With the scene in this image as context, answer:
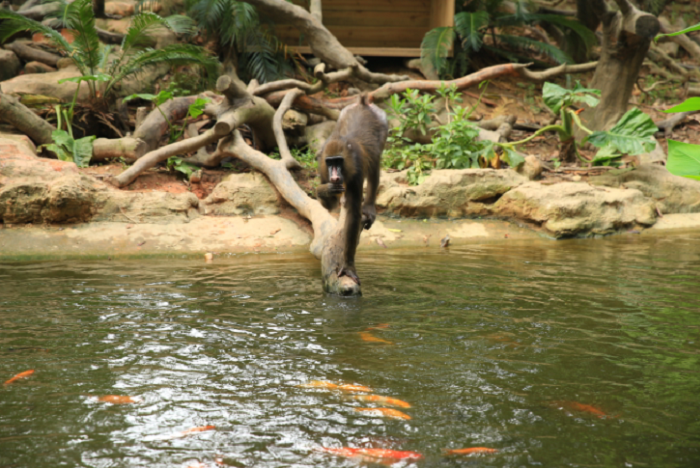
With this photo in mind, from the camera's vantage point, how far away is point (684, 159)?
5.55 ft

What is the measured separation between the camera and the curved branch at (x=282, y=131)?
8125mm

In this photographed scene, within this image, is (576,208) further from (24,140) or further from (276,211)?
(24,140)

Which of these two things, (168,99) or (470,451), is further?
(168,99)

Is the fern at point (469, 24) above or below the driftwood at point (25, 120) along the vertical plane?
above

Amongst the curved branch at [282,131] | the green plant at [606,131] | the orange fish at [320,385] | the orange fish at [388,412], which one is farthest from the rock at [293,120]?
the orange fish at [388,412]

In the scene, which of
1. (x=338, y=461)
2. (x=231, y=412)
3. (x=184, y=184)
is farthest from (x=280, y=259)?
(x=338, y=461)

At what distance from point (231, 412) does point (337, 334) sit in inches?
50.9

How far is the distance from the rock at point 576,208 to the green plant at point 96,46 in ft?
17.4

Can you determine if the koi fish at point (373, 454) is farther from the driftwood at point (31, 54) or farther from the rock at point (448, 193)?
the driftwood at point (31, 54)

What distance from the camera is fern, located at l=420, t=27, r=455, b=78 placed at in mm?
11041

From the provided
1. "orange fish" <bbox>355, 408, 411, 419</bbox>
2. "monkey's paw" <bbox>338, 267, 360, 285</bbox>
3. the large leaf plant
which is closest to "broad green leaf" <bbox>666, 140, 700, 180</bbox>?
"orange fish" <bbox>355, 408, 411, 419</bbox>

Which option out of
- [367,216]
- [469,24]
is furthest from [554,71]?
[367,216]

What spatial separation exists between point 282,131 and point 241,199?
1.38 metres

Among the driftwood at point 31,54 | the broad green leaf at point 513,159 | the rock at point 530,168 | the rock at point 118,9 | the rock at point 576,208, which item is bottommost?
the rock at point 576,208
